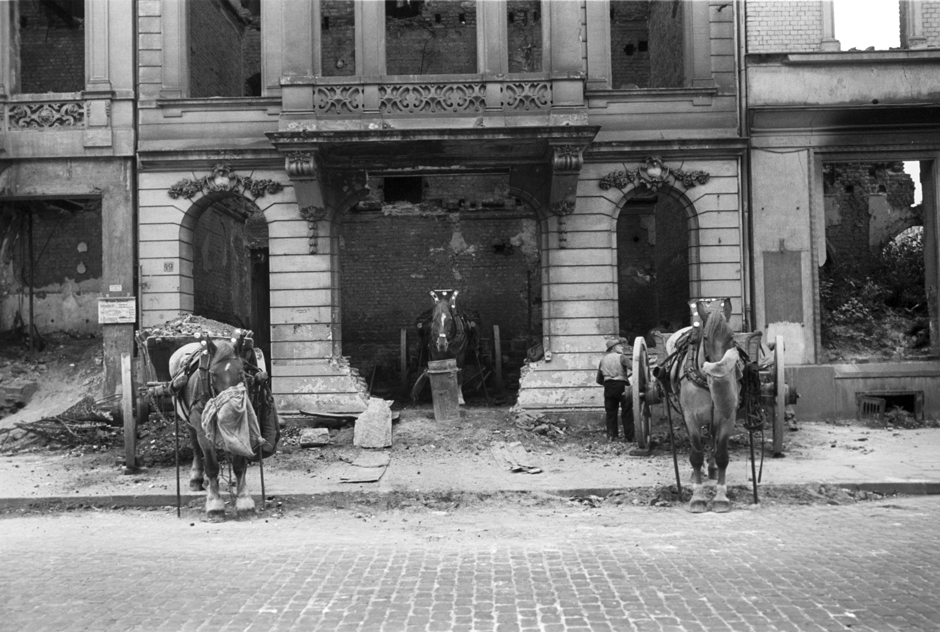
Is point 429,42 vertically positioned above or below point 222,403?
above

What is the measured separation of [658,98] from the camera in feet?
49.8

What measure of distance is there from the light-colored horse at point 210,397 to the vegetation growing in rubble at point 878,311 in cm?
1158

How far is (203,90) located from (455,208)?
728 cm

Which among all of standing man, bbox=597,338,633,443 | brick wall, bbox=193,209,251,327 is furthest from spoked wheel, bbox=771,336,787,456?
brick wall, bbox=193,209,251,327

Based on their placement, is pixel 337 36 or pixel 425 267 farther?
pixel 337 36

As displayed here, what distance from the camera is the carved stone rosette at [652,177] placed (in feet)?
49.3

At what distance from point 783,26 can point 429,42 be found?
10439mm

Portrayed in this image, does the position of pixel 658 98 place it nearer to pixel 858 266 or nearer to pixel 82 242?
pixel 858 266

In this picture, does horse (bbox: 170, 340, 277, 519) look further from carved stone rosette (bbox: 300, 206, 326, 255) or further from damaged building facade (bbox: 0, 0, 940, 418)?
carved stone rosette (bbox: 300, 206, 326, 255)

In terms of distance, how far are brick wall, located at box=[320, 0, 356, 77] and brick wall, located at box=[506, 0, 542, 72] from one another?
4.47 m

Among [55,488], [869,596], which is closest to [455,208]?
[55,488]

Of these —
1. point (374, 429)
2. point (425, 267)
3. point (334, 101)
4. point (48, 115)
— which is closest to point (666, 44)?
point (425, 267)

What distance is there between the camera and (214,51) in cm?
1836

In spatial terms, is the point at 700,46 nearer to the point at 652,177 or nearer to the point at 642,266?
the point at 652,177
